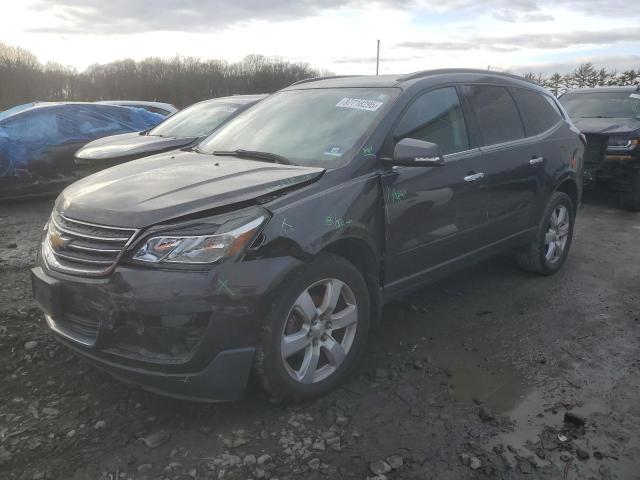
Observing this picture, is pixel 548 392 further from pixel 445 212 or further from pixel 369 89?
pixel 369 89

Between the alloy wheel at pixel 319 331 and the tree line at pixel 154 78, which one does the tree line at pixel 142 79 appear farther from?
the alloy wheel at pixel 319 331

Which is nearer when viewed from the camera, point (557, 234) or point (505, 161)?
point (505, 161)

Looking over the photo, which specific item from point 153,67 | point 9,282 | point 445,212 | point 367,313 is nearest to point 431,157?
point 445,212

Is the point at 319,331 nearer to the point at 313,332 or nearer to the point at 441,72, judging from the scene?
the point at 313,332

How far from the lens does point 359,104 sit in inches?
139

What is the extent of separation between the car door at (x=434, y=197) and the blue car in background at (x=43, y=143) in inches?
239

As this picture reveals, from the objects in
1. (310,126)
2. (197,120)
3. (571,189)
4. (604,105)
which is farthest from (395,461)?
(604,105)

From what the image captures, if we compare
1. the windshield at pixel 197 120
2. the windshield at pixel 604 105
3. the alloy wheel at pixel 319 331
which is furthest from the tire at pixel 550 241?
the windshield at pixel 604 105

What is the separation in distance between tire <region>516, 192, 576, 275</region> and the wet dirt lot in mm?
811

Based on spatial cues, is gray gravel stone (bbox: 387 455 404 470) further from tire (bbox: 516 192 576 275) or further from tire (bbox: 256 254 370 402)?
tire (bbox: 516 192 576 275)

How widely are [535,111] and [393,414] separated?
3227mm

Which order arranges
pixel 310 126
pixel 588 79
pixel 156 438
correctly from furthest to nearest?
pixel 588 79, pixel 310 126, pixel 156 438

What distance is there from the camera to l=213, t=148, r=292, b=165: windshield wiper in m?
3.33

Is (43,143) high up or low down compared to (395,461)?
up
